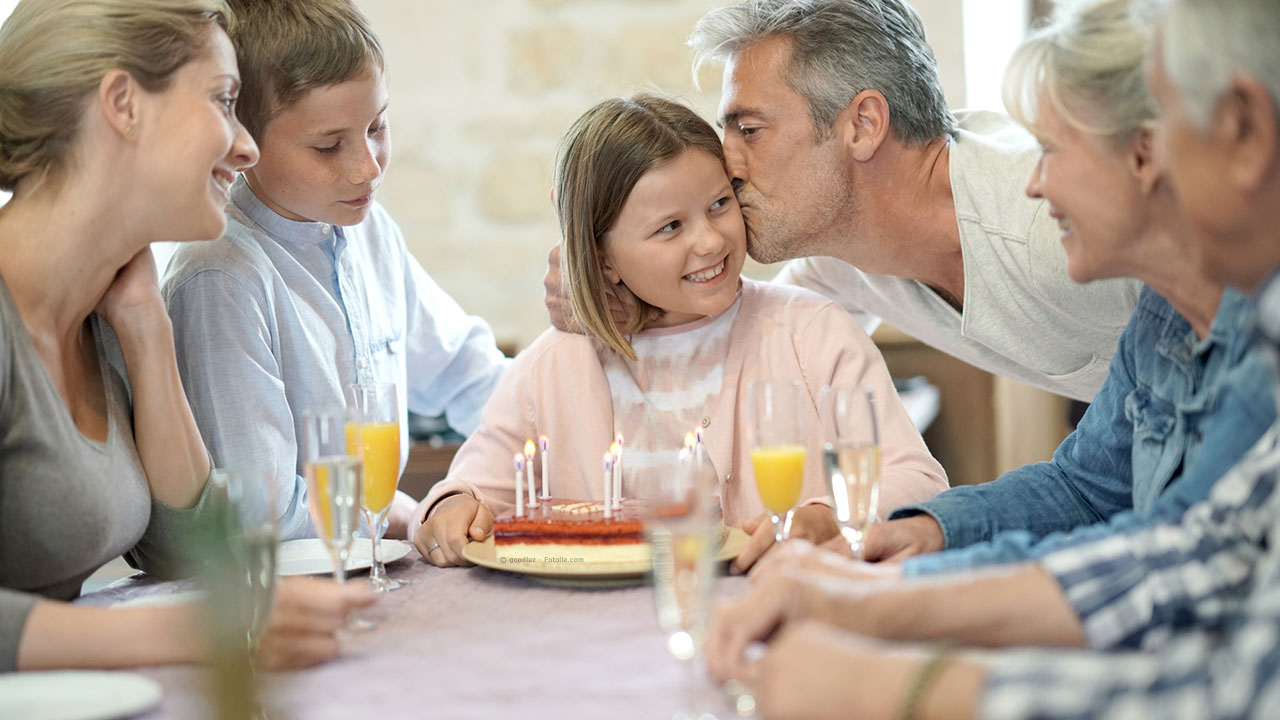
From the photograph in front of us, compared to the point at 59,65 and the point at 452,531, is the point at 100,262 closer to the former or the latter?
the point at 59,65

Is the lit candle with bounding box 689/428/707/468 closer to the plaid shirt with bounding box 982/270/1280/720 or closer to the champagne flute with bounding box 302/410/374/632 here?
the champagne flute with bounding box 302/410/374/632

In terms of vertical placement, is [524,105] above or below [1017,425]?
above

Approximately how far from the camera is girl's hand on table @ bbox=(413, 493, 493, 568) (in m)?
1.63

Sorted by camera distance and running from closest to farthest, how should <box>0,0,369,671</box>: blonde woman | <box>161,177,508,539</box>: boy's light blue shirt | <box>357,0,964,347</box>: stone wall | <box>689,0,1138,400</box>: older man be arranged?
<box>0,0,369,671</box>: blonde woman < <box>161,177,508,539</box>: boy's light blue shirt < <box>689,0,1138,400</box>: older man < <box>357,0,964,347</box>: stone wall

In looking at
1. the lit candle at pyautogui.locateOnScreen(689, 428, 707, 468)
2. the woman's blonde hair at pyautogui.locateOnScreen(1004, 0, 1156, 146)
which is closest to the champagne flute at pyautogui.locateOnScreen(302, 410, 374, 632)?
the lit candle at pyautogui.locateOnScreen(689, 428, 707, 468)

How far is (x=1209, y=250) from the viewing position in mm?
1039

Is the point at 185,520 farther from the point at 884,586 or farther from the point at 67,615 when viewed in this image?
the point at 884,586

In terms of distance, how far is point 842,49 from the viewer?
2203 mm

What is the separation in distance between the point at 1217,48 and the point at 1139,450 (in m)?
0.62

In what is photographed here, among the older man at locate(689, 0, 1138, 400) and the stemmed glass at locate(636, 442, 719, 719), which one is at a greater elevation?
the older man at locate(689, 0, 1138, 400)

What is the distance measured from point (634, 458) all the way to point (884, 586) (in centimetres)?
93

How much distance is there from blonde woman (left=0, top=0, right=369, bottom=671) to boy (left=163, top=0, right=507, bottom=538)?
171mm

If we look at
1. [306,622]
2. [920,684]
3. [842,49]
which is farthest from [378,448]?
[842,49]

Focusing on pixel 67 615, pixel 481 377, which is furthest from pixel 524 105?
pixel 67 615
